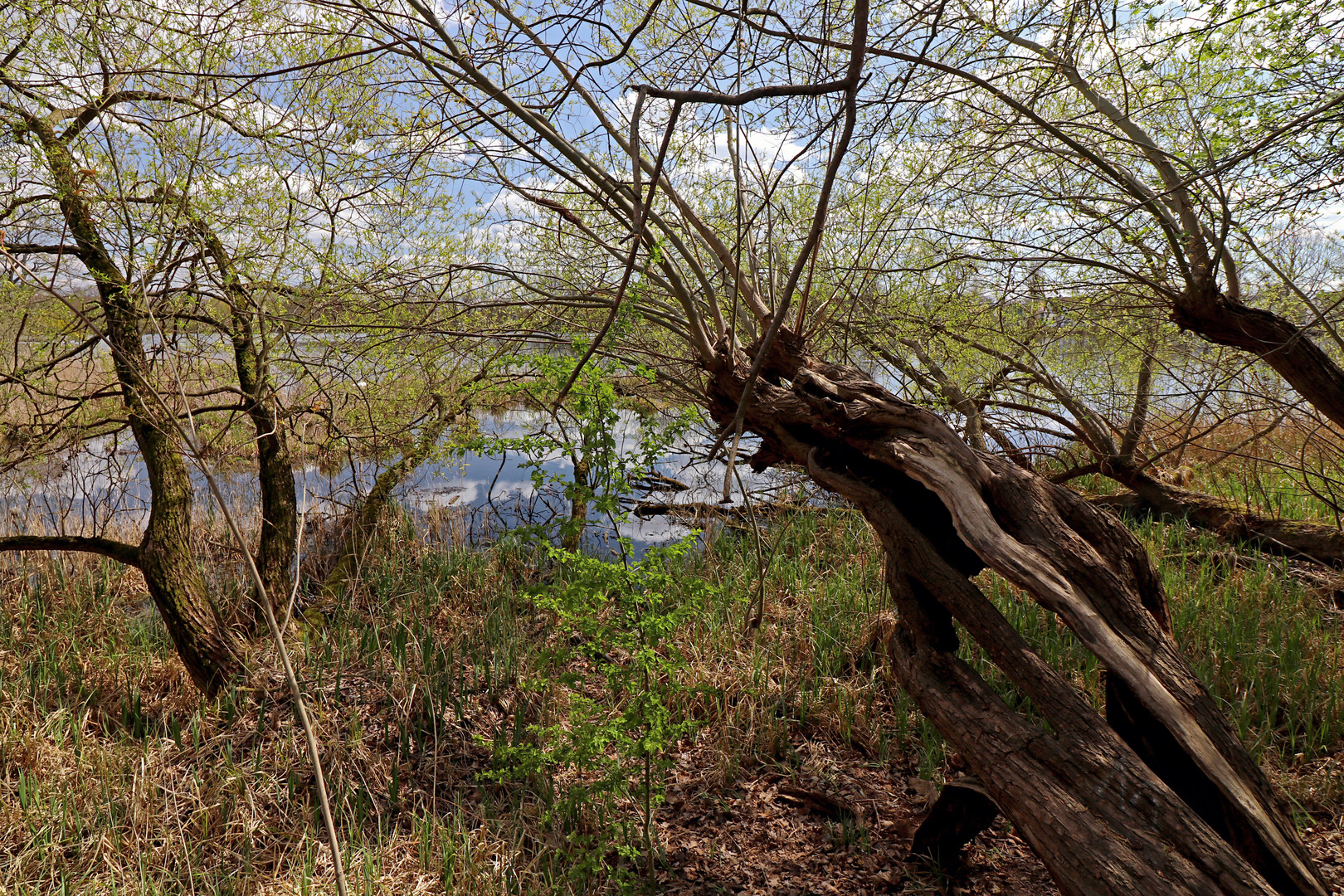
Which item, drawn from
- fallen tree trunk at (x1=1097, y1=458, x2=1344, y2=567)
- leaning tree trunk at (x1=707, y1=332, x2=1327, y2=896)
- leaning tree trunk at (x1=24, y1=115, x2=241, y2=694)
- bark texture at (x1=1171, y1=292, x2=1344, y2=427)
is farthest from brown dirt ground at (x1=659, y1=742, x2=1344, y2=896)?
leaning tree trunk at (x1=24, y1=115, x2=241, y2=694)

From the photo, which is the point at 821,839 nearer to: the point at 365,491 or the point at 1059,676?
the point at 1059,676

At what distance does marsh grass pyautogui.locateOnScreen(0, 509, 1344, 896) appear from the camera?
293 centimetres

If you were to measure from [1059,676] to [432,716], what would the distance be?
114 inches

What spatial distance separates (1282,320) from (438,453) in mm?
4613

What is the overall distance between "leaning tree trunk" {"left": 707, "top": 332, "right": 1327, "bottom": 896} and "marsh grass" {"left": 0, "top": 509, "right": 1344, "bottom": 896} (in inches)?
32.6

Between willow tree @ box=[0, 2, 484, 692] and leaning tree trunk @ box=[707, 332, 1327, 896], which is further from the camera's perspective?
willow tree @ box=[0, 2, 484, 692]

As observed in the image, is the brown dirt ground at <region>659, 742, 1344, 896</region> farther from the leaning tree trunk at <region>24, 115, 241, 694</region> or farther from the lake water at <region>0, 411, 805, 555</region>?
the leaning tree trunk at <region>24, 115, 241, 694</region>

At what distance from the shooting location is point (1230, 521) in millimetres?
5203

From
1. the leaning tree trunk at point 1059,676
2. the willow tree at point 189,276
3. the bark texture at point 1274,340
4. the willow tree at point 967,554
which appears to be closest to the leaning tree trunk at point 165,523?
the willow tree at point 189,276

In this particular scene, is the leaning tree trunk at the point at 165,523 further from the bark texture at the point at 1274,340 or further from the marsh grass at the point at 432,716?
the bark texture at the point at 1274,340

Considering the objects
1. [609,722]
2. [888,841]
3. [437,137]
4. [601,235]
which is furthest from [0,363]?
[888,841]

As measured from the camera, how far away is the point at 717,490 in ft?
26.1

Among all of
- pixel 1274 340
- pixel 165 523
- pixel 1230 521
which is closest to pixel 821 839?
pixel 1274 340

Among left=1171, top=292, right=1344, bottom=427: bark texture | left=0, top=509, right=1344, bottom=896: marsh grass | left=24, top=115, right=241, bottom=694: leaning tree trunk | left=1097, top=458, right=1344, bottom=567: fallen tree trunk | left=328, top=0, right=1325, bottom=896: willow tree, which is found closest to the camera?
left=328, top=0, right=1325, bottom=896: willow tree
